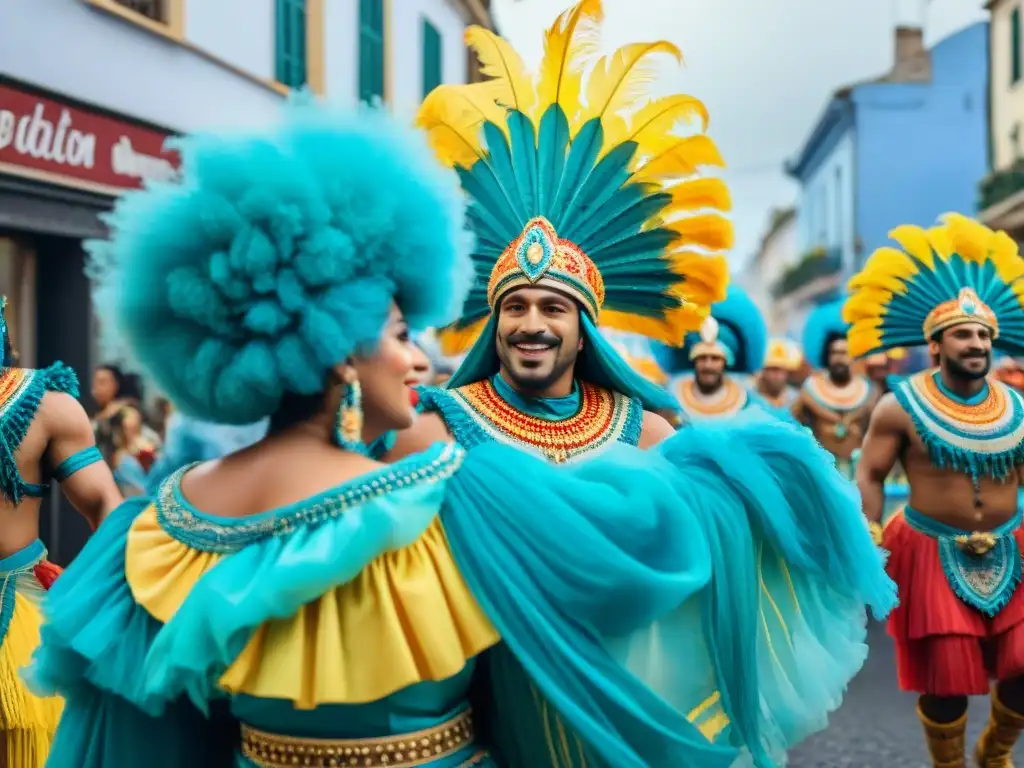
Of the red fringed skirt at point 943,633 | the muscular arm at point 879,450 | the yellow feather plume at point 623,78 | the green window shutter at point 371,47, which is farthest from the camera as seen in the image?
the green window shutter at point 371,47

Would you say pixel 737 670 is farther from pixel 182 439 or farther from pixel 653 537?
pixel 182 439

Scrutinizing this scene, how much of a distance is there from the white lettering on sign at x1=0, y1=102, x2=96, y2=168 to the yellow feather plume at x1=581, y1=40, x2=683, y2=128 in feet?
18.5

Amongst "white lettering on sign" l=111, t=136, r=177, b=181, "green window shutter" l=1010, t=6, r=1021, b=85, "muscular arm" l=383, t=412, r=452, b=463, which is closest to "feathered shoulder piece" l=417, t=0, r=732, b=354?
"muscular arm" l=383, t=412, r=452, b=463

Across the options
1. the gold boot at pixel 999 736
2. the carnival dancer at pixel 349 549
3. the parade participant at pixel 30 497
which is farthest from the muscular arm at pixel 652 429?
the gold boot at pixel 999 736

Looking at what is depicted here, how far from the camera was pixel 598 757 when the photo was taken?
6.40 feet

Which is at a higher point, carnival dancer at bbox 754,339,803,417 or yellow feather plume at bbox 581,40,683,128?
yellow feather plume at bbox 581,40,683,128

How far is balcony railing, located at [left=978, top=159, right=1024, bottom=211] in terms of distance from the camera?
60.8ft

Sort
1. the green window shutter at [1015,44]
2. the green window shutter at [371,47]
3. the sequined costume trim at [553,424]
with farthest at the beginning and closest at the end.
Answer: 1. the green window shutter at [1015,44]
2. the green window shutter at [371,47]
3. the sequined costume trim at [553,424]

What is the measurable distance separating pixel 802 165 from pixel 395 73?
31139 mm

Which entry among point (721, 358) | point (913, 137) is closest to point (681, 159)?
point (721, 358)

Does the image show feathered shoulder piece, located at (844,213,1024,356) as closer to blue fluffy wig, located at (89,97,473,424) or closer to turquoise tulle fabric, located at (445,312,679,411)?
turquoise tulle fabric, located at (445,312,679,411)

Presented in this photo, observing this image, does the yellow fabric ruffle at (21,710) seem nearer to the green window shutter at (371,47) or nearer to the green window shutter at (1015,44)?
the green window shutter at (371,47)

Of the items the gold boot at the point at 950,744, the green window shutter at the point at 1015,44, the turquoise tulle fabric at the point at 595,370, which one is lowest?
the gold boot at the point at 950,744

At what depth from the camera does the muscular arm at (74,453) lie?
365 cm
